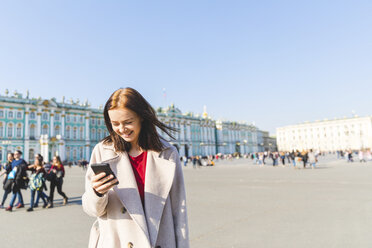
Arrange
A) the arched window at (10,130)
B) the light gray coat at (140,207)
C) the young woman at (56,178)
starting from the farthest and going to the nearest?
the arched window at (10,130) < the young woman at (56,178) < the light gray coat at (140,207)

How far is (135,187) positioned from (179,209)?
0.94 feet

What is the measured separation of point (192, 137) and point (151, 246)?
Answer: 228 feet

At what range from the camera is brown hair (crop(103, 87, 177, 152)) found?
4.72ft

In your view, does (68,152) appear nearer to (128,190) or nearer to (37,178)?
(37,178)

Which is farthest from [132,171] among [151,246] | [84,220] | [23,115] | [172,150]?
[23,115]

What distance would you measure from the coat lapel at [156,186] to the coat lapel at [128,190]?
0.04 metres

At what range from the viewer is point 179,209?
4.80ft

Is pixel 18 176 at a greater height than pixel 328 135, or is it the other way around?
pixel 328 135

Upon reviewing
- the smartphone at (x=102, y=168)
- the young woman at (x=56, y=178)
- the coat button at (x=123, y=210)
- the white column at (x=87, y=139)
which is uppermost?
the white column at (x=87, y=139)

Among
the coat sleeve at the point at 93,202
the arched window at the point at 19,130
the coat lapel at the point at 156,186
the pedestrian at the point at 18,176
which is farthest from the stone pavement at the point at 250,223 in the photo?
the arched window at the point at 19,130

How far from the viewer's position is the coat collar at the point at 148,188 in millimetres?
1315

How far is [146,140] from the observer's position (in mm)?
1532

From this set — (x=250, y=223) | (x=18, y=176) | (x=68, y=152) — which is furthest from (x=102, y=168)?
(x=68, y=152)

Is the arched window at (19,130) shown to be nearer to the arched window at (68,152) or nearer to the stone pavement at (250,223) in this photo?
the arched window at (68,152)
